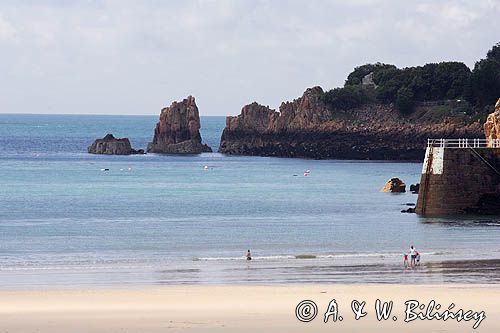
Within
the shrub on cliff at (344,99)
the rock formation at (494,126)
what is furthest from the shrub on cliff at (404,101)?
the rock formation at (494,126)

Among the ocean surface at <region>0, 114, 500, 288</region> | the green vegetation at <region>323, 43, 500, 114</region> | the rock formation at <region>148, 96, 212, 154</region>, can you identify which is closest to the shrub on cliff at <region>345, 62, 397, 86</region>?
the green vegetation at <region>323, 43, 500, 114</region>

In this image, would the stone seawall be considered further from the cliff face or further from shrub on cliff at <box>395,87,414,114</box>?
shrub on cliff at <box>395,87,414,114</box>

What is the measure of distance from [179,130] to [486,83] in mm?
39452

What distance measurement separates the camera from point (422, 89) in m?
143

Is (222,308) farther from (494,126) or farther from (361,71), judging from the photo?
(361,71)

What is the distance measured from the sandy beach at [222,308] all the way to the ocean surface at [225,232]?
2.42 metres

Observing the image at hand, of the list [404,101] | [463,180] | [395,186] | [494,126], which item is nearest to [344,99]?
[404,101]

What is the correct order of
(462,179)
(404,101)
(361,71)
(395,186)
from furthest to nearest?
(361,71)
(404,101)
(395,186)
(462,179)

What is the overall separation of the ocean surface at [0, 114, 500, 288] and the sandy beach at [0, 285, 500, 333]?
2.42 metres

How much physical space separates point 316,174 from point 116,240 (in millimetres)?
55363

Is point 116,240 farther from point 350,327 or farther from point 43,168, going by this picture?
point 43,168

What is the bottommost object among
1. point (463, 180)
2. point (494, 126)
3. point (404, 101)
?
point (463, 180)

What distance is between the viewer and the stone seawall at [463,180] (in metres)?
52.7

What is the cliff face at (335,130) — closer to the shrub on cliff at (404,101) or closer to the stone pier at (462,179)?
the shrub on cliff at (404,101)
